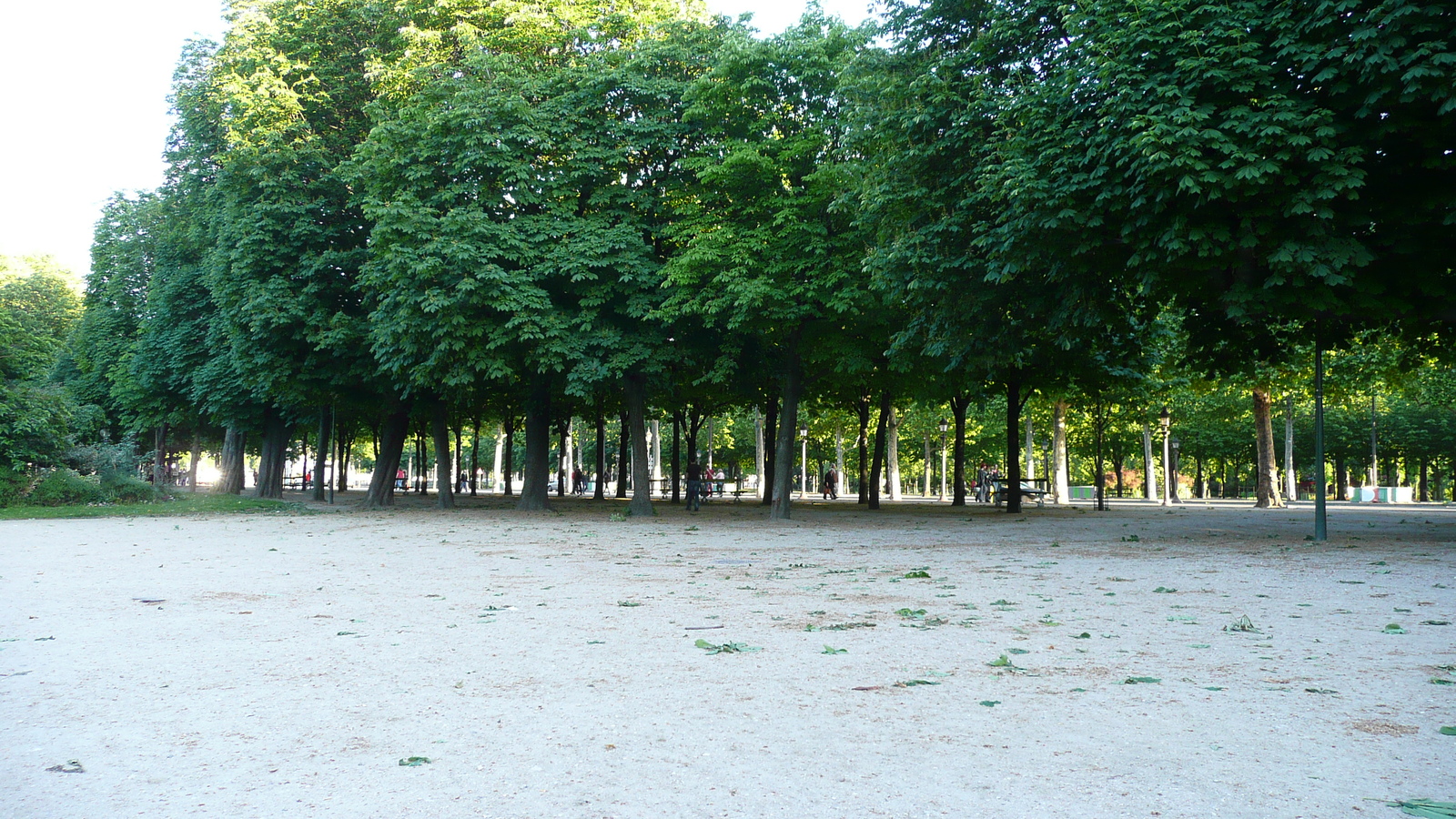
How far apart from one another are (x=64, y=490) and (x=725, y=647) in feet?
85.8

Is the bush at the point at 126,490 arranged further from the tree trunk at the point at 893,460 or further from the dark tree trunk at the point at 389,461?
the tree trunk at the point at 893,460

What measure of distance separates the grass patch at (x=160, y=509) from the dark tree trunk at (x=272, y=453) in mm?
5512

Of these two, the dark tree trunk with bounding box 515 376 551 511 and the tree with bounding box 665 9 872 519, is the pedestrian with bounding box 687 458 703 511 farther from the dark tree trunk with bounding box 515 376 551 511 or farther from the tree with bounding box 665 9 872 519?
the tree with bounding box 665 9 872 519

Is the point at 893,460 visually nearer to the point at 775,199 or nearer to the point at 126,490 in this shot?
the point at 775,199

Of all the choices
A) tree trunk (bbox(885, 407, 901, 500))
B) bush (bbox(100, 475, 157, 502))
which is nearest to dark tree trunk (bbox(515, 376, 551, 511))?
bush (bbox(100, 475, 157, 502))

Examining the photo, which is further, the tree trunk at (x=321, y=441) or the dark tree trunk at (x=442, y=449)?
the tree trunk at (x=321, y=441)

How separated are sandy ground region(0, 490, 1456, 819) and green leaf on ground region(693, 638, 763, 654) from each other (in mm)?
133

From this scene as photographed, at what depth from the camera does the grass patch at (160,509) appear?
23.8 meters

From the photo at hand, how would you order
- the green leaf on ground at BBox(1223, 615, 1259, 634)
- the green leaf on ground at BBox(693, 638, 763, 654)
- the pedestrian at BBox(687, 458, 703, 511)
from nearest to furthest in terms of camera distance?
the green leaf on ground at BBox(693, 638, 763, 654) → the green leaf on ground at BBox(1223, 615, 1259, 634) → the pedestrian at BBox(687, 458, 703, 511)

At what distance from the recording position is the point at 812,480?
317 ft

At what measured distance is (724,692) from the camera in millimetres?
5492

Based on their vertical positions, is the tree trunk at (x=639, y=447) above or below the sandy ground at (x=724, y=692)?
above

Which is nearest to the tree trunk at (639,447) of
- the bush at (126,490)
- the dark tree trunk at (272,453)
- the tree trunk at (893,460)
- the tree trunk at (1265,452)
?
the bush at (126,490)

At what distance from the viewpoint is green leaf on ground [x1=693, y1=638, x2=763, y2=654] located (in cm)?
668
